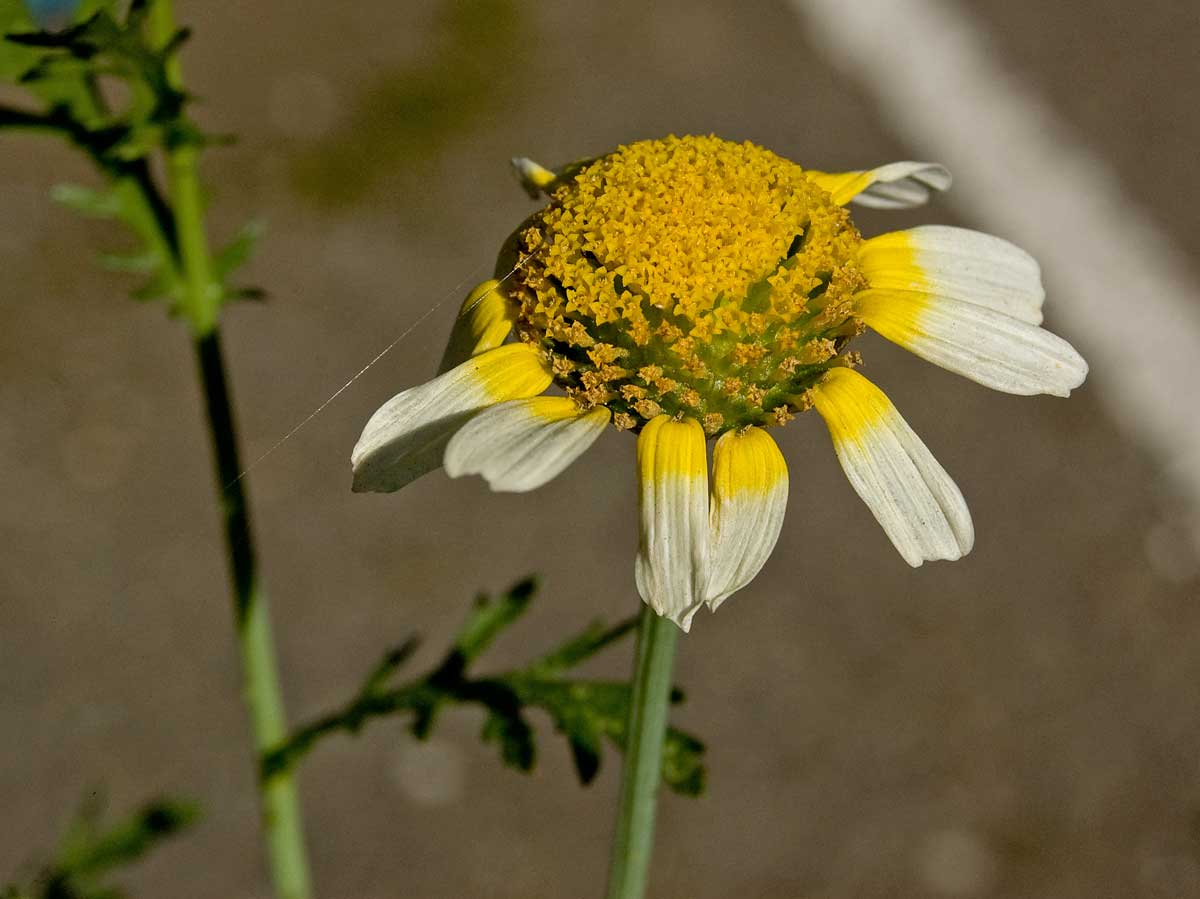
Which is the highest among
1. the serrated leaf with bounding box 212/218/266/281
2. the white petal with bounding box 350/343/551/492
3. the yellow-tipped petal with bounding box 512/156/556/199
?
the yellow-tipped petal with bounding box 512/156/556/199

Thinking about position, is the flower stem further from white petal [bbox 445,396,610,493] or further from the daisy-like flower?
white petal [bbox 445,396,610,493]

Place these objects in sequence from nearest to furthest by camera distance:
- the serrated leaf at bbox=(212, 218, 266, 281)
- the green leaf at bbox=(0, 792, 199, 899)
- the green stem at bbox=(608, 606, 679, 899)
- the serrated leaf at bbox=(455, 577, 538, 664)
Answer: the green stem at bbox=(608, 606, 679, 899) < the serrated leaf at bbox=(212, 218, 266, 281) < the serrated leaf at bbox=(455, 577, 538, 664) < the green leaf at bbox=(0, 792, 199, 899)

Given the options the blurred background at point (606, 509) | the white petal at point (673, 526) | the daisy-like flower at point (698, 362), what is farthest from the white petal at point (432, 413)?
the blurred background at point (606, 509)

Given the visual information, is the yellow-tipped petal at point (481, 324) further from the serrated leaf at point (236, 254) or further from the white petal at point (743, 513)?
the serrated leaf at point (236, 254)

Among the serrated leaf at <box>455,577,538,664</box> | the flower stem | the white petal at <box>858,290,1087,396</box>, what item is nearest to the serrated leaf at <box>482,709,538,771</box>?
the serrated leaf at <box>455,577,538,664</box>

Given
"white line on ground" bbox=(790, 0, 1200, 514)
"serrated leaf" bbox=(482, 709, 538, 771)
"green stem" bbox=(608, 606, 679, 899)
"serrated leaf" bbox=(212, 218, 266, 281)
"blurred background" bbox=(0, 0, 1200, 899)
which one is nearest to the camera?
"green stem" bbox=(608, 606, 679, 899)

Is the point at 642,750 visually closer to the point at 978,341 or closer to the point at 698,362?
the point at 698,362
